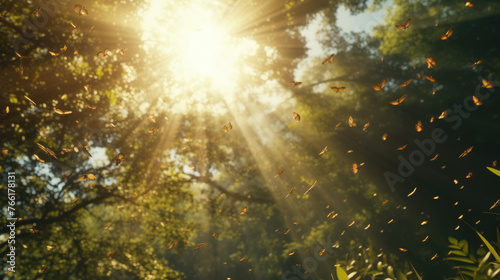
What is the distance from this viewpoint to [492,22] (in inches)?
672

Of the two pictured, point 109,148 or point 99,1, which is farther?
point 109,148

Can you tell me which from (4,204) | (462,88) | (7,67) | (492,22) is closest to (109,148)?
(4,204)

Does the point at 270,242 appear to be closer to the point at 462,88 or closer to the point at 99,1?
the point at 462,88

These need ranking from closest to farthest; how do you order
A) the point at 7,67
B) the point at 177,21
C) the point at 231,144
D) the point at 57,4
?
the point at 7,67, the point at 57,4, the point at 177,21, the point at 231,144

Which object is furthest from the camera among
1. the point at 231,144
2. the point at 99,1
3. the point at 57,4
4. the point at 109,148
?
the point at 231,144

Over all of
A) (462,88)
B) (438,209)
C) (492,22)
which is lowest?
(438,209)

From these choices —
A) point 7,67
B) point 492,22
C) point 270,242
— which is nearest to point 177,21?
point 7,67

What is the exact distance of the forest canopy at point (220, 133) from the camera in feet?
24.1

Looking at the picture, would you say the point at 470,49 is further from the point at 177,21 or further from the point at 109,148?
the point at 109,148

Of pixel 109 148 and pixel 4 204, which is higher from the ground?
pixel 109 148

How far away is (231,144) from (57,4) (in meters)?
8.38

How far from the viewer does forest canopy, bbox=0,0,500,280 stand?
24.1 feet

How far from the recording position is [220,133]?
12.6m

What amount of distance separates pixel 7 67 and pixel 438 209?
19505 mm
